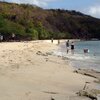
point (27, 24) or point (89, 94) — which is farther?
point (27, 24)

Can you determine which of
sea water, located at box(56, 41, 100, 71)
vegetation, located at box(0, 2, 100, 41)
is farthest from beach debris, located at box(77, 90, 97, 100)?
vegetation, located at box(0, 2, 100, 41)

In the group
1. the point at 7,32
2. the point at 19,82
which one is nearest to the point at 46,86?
the point at 19,82

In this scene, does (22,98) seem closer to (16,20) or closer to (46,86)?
(46,86)

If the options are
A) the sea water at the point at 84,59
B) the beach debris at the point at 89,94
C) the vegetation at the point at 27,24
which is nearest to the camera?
the beach debris at the point at 89,94

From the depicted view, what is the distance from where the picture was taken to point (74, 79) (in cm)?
1438

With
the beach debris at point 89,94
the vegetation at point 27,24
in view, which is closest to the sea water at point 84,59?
the beach debris at point 89,94

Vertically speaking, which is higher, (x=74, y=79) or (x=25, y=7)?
(x=25, y=7)

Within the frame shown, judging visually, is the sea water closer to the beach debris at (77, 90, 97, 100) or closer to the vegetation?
the beach debris at (77, 90, 97, 100)

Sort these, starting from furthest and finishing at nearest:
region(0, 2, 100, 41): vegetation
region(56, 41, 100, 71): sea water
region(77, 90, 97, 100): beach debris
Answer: region(0, 2, 100, 41): vegetation
region(56, 41, 100, 71): sea water
region(77, 90, 97, 100): beach debris

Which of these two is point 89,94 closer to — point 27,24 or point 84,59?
point 84,59

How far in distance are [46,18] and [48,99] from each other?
6625 inches

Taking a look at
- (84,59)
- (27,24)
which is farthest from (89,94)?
(27,24)

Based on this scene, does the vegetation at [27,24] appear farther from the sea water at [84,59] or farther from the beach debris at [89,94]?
the beach debris at [89,94]

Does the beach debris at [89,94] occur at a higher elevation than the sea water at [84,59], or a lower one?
higher
